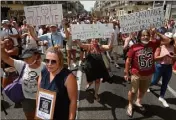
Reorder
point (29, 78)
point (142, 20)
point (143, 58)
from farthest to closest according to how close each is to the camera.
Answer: point (142, 20) → point (143, 58) → point (29, 78)

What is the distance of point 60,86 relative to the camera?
291 cm

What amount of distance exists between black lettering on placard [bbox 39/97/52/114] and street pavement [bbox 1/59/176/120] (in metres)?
2.05

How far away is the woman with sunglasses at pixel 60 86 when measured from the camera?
2902mm

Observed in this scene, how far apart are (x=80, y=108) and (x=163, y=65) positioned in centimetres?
200

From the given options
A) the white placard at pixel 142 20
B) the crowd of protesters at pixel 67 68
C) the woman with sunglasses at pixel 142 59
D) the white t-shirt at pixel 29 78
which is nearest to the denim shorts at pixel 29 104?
the crowd of protesters at pixel 67 68

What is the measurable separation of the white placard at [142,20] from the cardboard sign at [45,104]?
325 cm

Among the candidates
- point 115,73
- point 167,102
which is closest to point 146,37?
point 167,102

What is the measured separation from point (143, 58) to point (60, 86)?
2382mm

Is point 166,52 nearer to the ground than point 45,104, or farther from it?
farther from it

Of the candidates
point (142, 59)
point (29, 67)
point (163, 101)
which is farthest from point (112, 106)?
point (29, 67)

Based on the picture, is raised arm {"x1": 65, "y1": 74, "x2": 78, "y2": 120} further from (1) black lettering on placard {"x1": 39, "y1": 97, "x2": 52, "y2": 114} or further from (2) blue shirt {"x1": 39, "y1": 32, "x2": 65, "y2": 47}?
(2) blue shirt {"x1": 39, "y1": 32, "x2": 65, "y2": 47}

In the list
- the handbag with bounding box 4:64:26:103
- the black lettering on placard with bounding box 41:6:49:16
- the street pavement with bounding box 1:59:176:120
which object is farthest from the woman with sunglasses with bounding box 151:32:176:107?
the handbag with bounding box 4:64:26:103

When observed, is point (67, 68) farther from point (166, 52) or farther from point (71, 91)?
point (166, 52)

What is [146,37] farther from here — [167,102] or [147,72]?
[167,102]
